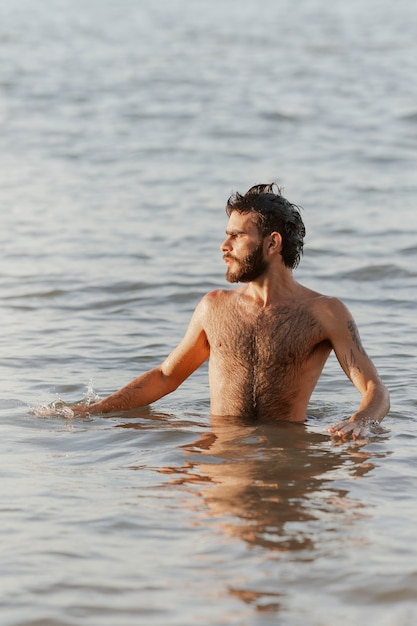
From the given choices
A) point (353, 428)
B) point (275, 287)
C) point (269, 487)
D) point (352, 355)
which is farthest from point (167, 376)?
point (269, 487)

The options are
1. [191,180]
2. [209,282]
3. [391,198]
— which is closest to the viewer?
[209,282]

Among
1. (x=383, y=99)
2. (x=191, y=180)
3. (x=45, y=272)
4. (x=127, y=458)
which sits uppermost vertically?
(x=383, y=99)

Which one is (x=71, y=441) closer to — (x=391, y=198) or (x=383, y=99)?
(x=391, y=198)

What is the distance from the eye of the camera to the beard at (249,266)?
575 centimetres

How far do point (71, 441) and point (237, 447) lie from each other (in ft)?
2.74

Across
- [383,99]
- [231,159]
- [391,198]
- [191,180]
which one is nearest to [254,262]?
[391,198]

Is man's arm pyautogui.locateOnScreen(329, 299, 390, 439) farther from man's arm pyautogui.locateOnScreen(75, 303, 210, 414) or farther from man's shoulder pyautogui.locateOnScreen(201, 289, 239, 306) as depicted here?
man's arm pyautogui.locateOnScreen(75, 303, 210, 414)

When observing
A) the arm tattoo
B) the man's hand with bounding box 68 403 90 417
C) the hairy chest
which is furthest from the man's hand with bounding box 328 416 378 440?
the man's hand with bounding box 68 403 90 417

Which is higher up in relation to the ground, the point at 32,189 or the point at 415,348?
the point at 32,189

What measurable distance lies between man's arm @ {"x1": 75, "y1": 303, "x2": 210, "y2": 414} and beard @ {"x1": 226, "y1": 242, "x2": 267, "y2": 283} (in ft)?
1.13

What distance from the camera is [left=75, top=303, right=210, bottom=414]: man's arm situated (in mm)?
6098

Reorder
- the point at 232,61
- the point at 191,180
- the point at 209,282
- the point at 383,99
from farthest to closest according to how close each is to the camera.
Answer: the point at 232,61 < the point at 383,99 < the point at 191,180 < the point at 209,282

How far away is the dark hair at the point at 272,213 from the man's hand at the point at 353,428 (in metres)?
0.91

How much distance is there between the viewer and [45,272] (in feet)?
33.9
